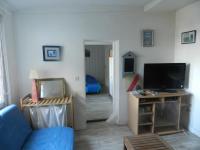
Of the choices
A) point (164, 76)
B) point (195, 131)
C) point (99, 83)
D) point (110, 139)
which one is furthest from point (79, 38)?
point (99, 83)

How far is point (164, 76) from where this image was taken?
307 cm

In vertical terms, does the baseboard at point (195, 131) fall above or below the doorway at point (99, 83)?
below

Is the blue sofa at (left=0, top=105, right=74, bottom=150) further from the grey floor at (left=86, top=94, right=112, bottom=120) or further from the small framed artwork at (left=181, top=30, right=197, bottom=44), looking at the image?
the small framed artwork at (left=181, top=30, right=197, bottom=44)

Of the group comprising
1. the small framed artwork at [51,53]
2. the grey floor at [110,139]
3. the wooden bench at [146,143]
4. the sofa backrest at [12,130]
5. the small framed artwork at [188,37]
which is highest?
the small framed artwork at [188,37]

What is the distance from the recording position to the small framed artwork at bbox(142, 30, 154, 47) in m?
3.24

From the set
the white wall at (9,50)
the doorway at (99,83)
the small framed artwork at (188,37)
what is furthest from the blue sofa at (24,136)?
the small framed artwork at (188,37)

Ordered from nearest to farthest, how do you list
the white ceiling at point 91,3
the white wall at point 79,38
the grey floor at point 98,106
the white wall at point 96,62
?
the white ceiling at point 91,3 → the white wall at point 79,38 → the grey floor at point 98,106 → the white wall at point 96,62

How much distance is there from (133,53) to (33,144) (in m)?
2.40

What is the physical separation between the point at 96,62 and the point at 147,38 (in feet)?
14.1

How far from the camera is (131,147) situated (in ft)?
6.58

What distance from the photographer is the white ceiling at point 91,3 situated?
261cm

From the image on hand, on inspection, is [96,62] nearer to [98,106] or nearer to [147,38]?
[98,106]

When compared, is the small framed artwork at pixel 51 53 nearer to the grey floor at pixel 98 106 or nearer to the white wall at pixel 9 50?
the white wall at pixel 9 50

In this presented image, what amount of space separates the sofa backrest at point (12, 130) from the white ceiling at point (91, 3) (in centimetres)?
174
